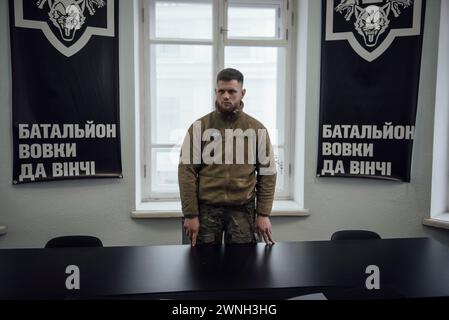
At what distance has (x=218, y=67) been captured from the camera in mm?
2916

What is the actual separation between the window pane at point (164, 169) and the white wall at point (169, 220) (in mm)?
299

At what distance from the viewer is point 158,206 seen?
284cm

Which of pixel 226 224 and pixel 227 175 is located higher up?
pixel 227 175

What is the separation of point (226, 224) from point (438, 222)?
5.90ft

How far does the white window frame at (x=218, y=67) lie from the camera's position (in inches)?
112

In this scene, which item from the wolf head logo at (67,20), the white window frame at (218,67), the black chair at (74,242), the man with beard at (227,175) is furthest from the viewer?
the white window frame at (218,67)

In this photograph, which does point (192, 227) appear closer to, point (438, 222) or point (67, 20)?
point (67, 20)

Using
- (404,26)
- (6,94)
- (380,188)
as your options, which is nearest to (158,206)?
(6,94)

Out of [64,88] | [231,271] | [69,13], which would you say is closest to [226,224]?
[231,271]

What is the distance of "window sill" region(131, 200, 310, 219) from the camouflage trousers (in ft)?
2.52

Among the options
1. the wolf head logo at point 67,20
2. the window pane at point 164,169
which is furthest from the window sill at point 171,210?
the wolf head logo at point 67,20

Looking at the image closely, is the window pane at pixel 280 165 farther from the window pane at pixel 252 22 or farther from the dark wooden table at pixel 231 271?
the dark wooden table at pixel 231 271

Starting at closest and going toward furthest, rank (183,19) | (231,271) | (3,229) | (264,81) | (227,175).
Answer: (231,271), (227,175), (3,229), (183,19), (264,81)

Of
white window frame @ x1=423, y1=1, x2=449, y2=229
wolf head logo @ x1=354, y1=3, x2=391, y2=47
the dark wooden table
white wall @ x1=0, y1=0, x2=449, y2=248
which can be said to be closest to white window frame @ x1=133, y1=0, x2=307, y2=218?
white wall @ x1=0, y1=0, x2=449, y2=248
